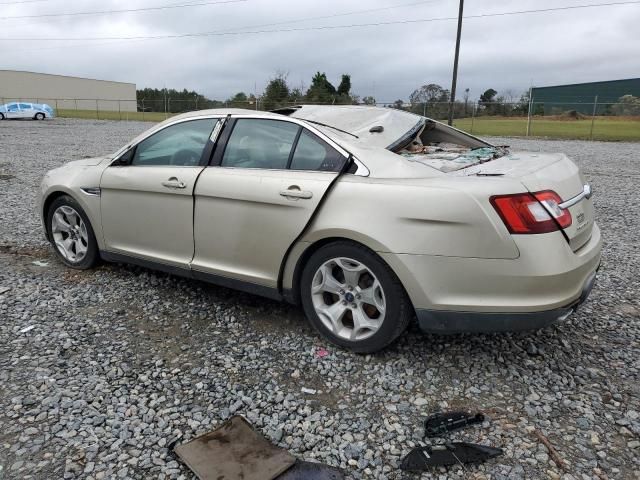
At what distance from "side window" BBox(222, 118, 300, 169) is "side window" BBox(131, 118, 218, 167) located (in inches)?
10.4

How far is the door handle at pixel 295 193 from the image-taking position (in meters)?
3.21

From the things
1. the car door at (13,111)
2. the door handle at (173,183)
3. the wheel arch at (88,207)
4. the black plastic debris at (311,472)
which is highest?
the car door at (13,111)

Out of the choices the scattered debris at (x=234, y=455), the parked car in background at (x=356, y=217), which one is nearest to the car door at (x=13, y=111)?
the parked car in background at (x=356, y=217)

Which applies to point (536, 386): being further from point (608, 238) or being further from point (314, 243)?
point (608, 238)

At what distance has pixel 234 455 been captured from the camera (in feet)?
7.81

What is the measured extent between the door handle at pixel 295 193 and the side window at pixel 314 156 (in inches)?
7.1

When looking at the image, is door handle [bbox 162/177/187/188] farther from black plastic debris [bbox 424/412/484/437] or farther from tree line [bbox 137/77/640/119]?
tree line [bbox 137/77/640/119]

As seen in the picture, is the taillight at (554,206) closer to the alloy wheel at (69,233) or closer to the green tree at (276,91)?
the alloy wheel at (69,233)

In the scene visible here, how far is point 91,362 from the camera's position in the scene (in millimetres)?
3176

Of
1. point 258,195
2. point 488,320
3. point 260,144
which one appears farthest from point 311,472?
point 260,144

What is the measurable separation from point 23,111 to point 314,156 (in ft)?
135

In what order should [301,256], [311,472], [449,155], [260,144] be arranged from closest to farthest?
1. [311,472]
2. [301,256]
3. [260,144]
4. [449,155]

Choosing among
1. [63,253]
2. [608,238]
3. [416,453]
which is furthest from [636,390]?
[63,253]

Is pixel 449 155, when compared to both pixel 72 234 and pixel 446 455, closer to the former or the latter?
pixel 446 455
